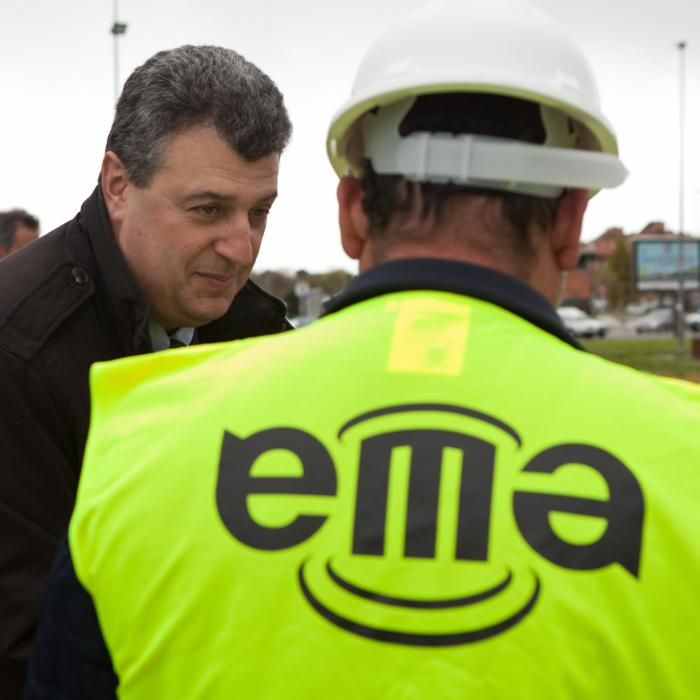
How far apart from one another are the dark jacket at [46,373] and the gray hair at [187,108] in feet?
0.66

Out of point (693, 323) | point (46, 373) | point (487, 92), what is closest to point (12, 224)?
point (46, 373)

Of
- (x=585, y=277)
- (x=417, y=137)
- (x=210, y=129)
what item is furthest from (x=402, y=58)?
(x=585, y=277)

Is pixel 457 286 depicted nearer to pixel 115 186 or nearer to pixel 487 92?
pixel 487 92

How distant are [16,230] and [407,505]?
266 inches

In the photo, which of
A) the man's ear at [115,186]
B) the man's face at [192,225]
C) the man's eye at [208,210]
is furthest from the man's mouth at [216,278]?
the man's ear at [115,186]

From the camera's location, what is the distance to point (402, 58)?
1.78 metres

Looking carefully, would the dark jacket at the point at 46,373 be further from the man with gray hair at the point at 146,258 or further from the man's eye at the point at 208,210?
the man's eye at the point at 208,210

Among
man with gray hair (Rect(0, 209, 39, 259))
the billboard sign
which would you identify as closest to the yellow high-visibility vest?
man with gray hair (Rect(0, 209, 39, 259))

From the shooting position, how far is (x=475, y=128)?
5.51 feet

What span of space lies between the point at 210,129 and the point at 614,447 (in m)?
2.05

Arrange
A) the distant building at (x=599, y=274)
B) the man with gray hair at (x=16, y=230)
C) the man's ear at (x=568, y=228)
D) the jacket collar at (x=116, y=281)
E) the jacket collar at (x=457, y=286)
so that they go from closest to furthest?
1. the jacket collar at (x=457, y=286)
2. the man's ear at (x=568, y=228)
3. the jacket collar at (x=116, y=281)
4. the man with gray hair at (x=16, y=230)
5. the distant building at (x=599, y=274)

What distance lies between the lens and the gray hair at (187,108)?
3.15 metres

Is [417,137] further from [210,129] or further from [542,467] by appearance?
[210,129]

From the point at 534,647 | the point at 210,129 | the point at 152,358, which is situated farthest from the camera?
the point at 210,129
